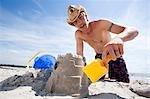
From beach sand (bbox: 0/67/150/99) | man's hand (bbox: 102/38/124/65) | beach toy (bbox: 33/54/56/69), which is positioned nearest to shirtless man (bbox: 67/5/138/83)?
beach sand (bbox: 0/67/150/99)

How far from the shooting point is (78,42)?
4.15m

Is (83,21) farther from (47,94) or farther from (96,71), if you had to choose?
(96,71)

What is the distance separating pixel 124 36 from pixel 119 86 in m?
1.30

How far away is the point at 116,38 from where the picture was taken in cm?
177

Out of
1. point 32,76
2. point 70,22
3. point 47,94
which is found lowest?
point 47,94

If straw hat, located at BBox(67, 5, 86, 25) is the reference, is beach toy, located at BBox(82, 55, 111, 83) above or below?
below

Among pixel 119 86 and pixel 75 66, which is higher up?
pixel 75 66

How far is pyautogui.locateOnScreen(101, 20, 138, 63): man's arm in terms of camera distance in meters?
1.63

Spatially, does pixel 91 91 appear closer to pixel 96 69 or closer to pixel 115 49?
pixel 96 69

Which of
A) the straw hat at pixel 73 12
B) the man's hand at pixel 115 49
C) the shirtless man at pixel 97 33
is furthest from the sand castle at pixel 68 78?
the man's hand at pixel 115 49

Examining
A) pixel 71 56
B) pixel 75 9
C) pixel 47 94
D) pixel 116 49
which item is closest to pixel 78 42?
pixel 75 9

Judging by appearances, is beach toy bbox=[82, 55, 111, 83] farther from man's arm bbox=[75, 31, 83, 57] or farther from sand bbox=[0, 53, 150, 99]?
man's arm bbox=[75, 31, 83, 57]

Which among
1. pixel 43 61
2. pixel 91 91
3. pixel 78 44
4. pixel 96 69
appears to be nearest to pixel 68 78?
pixel 91 91

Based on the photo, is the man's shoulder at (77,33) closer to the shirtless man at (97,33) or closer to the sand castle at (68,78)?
the shirtless man at (97,33)
